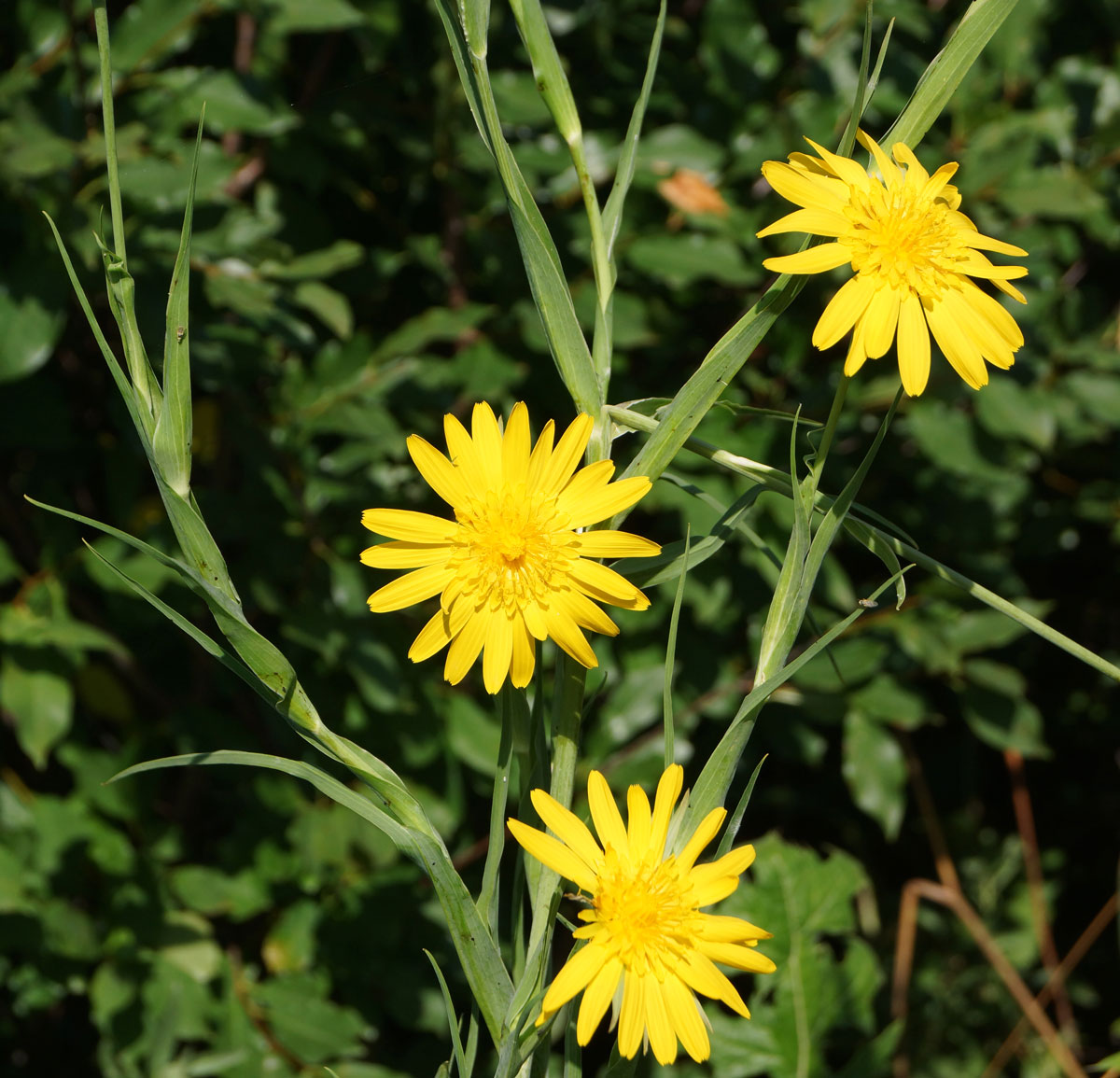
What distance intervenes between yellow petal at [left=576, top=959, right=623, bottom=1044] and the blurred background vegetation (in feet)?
1.80

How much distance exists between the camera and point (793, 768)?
5.24 feet

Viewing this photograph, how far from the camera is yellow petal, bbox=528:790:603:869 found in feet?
1.24

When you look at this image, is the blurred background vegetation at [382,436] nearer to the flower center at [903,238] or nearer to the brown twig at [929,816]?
the brown twig at [929,816]

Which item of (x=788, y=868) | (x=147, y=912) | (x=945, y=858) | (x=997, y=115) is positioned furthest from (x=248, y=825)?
(x=997, y=115)

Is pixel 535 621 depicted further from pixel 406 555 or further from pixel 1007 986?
pixel 1007 986

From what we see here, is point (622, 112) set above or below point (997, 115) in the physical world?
below

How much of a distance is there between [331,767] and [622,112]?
0.77m

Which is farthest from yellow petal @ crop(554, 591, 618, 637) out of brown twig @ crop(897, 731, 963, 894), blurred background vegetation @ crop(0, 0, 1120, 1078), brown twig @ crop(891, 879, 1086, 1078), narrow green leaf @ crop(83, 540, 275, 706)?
brown twig @ crop(897, 731, 963, 894)

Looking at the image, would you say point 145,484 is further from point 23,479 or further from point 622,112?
point 622,112

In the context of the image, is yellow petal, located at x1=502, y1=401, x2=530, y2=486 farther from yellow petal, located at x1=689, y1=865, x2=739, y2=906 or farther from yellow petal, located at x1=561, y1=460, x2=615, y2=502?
yellow petal, located at x1=689, y1=865, x2=739, y2=906

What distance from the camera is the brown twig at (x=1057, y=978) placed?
135 cm

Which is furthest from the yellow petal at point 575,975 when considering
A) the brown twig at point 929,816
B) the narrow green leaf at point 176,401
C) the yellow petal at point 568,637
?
Result: the brown twig at point 929,816

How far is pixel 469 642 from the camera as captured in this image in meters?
0.42

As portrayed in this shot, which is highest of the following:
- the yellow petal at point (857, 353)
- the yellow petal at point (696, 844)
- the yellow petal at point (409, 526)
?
the yellow petal at point (857, 353)
